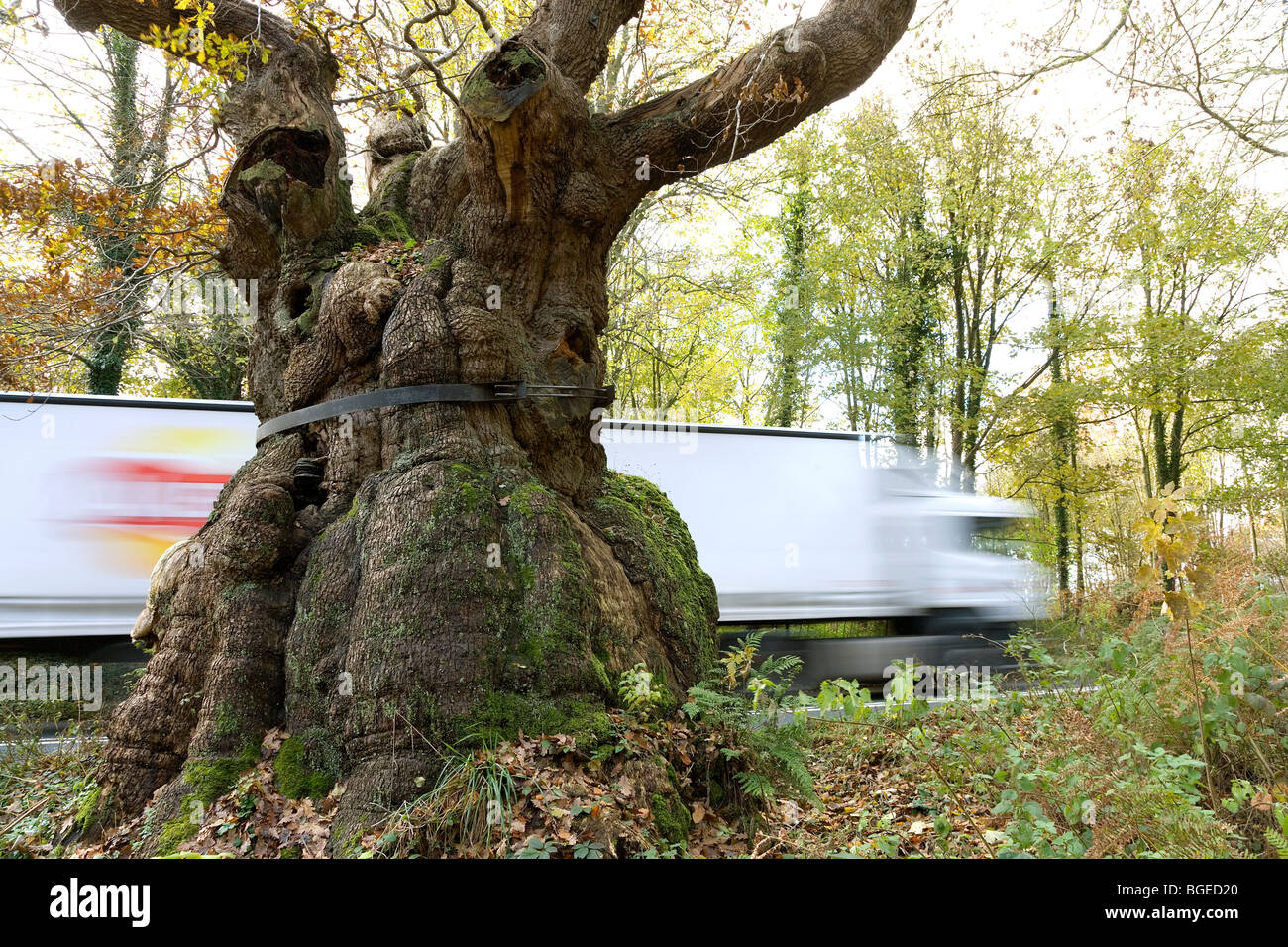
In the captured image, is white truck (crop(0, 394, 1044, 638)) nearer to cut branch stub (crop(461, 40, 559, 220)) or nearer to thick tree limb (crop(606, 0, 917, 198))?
thick tree limb (crop(606, 0, 917, 198))

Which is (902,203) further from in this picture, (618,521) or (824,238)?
(618,521)

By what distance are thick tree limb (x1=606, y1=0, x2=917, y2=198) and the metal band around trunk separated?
1.81m

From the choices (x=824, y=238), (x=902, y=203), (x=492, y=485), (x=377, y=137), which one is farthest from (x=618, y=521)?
(x=902, y=203)

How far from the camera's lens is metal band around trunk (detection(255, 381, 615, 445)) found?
543cm

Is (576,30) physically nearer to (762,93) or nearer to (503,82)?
(503,82)

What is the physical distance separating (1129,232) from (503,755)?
21149 millimetres

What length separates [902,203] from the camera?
21.6 meters

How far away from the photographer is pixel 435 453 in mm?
5309

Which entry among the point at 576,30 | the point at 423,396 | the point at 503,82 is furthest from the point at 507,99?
the point at 423,396

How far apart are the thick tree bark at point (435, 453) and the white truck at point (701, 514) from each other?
4265 mm

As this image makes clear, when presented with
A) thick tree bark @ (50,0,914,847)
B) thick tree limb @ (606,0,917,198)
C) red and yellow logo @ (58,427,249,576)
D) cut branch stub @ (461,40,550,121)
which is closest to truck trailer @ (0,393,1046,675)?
red and yellow logo @ (58,427,249,576)

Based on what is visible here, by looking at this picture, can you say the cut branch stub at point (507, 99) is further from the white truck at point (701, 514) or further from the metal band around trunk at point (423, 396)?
the white truck at point (701, 514)

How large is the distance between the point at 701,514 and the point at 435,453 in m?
6.51

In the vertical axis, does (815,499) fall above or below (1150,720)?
above
